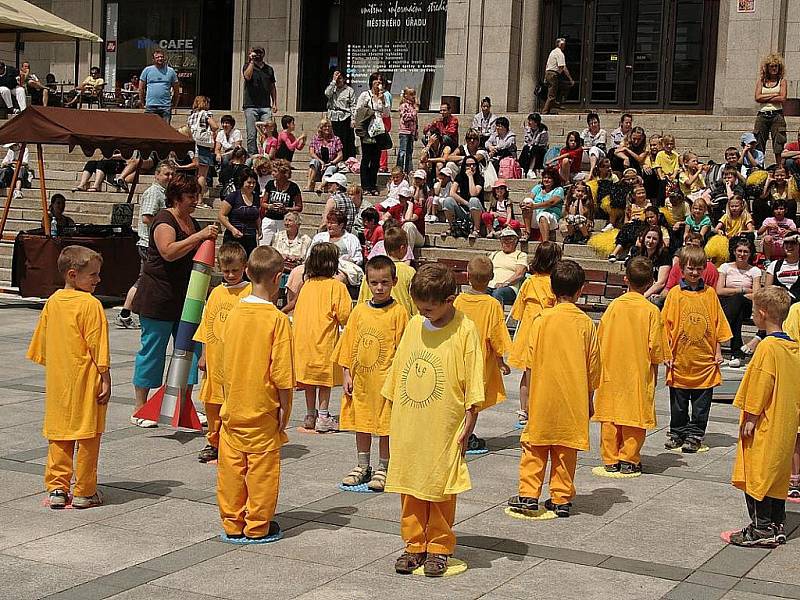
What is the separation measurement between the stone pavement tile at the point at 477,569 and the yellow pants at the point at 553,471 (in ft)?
2.50

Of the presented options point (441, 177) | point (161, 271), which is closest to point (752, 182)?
point (441, 177)

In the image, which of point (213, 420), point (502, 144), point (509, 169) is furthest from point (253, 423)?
point (502, 144)

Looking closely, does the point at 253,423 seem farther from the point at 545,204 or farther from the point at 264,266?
the point at 545,204

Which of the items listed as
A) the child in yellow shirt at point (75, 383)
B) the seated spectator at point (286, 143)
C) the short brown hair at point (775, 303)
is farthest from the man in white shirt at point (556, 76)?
the child in yellow shirt at point (75, 383)

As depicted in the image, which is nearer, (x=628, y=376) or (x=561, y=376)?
(x=561, y=376)

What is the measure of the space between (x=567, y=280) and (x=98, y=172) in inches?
660

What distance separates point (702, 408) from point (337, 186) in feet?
35.0

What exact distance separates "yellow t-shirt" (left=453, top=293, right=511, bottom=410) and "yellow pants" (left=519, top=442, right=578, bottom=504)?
4.36 ft

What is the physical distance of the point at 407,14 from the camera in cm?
2891

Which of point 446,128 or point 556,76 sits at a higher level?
point 556,76

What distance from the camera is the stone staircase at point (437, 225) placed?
18.4 metres

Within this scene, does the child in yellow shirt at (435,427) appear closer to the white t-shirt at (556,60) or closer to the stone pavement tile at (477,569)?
the stone pavement tile at (477,569)

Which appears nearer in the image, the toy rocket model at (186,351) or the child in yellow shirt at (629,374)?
the child in yellow shirt at (629,374)

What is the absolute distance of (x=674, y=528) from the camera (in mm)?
7129
